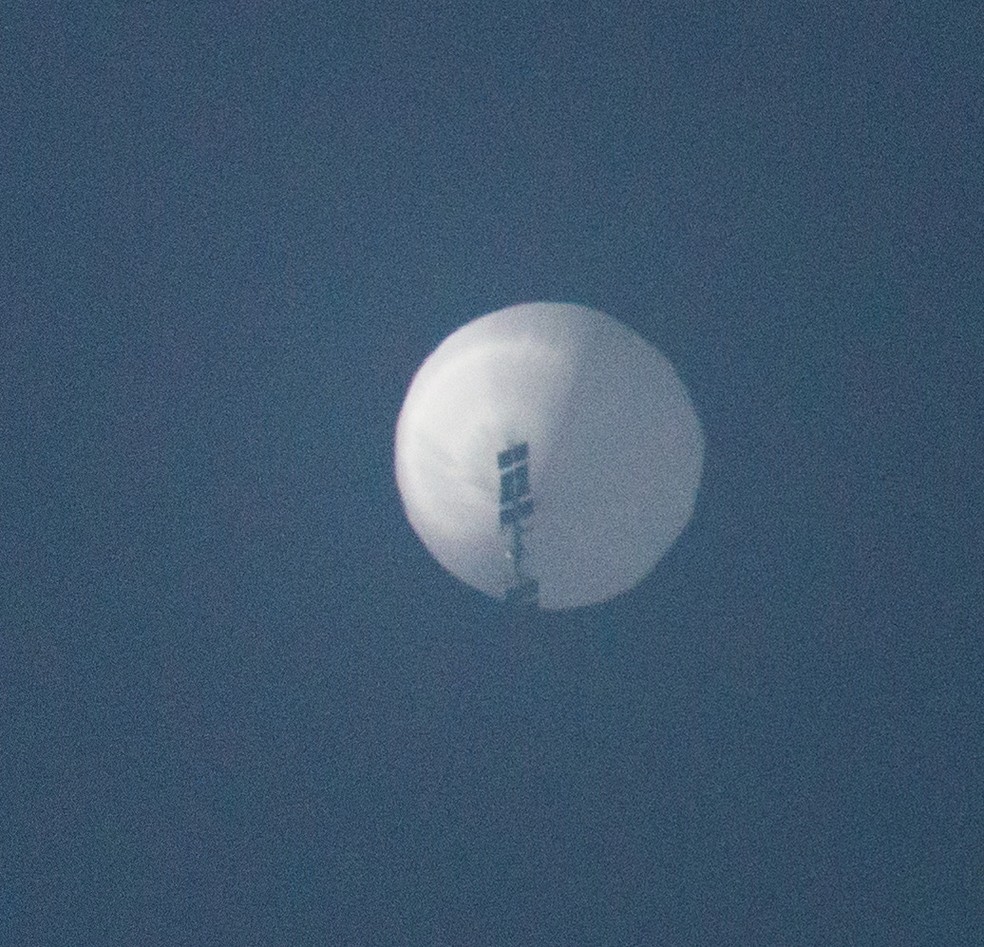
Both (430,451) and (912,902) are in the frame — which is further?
(912,902)

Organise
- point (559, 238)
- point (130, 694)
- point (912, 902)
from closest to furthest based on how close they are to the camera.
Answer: point (559, 238), point (130, 694), point (912, 902)

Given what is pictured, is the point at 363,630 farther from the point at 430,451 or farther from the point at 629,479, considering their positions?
the point at 629,479

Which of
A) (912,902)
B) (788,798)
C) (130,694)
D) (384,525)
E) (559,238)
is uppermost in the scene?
(559,238)

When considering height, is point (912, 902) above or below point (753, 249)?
below

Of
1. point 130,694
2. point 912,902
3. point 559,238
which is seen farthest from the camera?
point 912,902

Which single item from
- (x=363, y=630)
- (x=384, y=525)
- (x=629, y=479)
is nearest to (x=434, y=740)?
(x=363, y=630)
